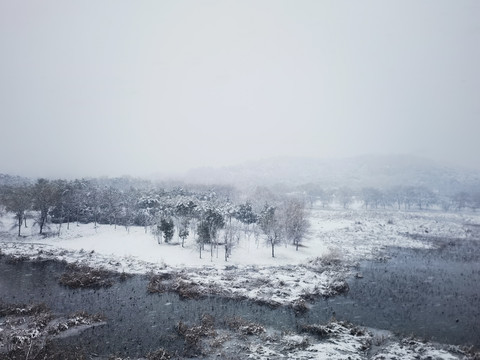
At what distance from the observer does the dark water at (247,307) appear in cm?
2695

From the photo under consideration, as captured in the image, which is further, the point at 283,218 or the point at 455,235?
the point at 455,235

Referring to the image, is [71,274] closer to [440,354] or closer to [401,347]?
[401,347]

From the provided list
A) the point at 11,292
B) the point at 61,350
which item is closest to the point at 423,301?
the point at 61,350

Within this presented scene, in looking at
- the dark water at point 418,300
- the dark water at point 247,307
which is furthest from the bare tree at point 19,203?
the dark water at point 418,300

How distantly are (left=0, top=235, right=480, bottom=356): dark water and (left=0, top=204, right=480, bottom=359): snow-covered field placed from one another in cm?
335

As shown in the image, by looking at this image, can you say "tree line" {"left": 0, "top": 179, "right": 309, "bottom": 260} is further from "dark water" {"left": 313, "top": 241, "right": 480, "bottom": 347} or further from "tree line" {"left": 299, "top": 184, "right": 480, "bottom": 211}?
"tree line" {"left": 299, "top": 184, "right": 480, "bottom": 211}

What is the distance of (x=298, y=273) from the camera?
47.4 metres

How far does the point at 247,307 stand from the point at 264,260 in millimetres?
22335

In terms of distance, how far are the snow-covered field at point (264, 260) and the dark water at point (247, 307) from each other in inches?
132

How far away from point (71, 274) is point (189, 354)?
2867 cm

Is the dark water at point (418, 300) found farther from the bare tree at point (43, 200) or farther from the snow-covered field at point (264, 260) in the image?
the bare tree at point (43, 200)

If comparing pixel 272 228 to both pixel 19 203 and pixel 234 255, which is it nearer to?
pixel 234 255

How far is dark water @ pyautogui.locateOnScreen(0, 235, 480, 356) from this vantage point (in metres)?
27.0

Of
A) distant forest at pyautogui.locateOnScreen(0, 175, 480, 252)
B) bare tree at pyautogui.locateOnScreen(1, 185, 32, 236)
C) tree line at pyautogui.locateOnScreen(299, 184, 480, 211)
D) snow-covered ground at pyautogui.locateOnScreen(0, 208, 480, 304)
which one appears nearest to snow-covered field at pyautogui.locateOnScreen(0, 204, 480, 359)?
snow-covered ground at pyautogui.locateOnScreen(0, 208, 480, 304)
